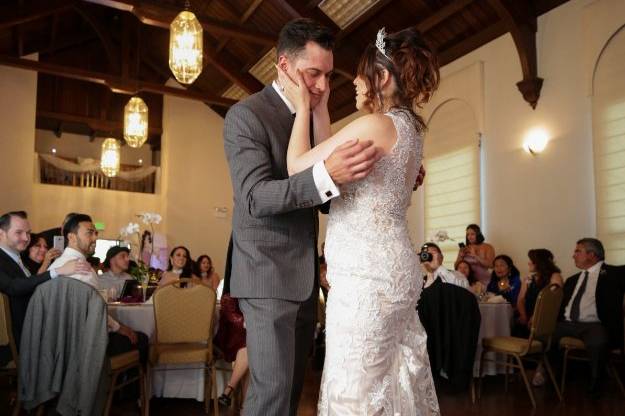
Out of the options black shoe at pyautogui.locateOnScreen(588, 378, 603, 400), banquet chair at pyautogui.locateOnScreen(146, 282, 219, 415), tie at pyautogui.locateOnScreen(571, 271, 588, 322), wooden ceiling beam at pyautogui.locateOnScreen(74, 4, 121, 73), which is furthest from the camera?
wooden ceiling beam at pyautogui.locateOnScreen(74, 4, 121, 73)

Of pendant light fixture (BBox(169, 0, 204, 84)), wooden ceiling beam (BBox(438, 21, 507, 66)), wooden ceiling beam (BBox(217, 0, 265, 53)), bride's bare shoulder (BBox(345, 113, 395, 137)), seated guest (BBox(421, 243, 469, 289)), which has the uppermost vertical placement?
wooden ceiling beam (BBox(217, 0, 265, 53))

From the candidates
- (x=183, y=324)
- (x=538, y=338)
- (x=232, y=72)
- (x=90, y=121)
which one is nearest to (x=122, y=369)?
(x=183, y=324)

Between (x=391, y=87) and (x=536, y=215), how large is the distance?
A: 19.2 feet

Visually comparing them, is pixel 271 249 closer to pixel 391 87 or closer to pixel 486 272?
pixel 391 87

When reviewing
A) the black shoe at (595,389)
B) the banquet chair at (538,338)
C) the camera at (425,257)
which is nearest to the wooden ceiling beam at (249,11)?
the camera at (425,257)

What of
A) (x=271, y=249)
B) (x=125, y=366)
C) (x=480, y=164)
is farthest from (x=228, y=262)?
(x=480, y=164)

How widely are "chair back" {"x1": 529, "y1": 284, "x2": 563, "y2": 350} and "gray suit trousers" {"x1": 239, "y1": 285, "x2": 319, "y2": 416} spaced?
3552mm

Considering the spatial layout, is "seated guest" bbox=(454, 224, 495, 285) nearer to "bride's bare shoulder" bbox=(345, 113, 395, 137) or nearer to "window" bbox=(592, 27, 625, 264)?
"window" bbox=(592, 27, 625, 264)

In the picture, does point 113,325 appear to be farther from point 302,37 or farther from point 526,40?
point 526,40

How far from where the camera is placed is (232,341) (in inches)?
171

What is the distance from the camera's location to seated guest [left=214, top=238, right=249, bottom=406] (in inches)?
165

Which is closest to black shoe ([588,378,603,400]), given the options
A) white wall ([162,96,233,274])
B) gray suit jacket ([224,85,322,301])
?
gray suit jacket ([224,85,322,301])

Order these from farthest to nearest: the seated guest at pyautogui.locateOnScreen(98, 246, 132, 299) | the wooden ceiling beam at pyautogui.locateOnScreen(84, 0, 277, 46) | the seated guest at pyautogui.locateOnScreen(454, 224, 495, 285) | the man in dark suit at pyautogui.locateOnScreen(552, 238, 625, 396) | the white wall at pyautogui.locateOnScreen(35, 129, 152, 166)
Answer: the white wall at pyautogui.locateOnScreen(35, 129, 152, 166), the wooden ceiling beam at pyautogui.locateOnScreen(84, 0, 277, 46), the seated guest at pyautogui.locateOnScreen(454, 224, 495, 285), the seated guest at pyautogui.locateOnScreen(98, 246, 132, 299), the man in dark suit at pyautogui.locateOnScreen(552, 238, 625, 396)

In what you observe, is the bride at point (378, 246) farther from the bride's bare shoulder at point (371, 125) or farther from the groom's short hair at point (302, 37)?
the groom's short hair at point (302, 37)
